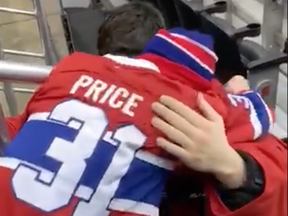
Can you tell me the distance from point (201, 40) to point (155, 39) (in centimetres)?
6

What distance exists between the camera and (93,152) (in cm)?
68

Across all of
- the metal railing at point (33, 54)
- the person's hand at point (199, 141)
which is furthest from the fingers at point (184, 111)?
the metal railing at point (33, 54)

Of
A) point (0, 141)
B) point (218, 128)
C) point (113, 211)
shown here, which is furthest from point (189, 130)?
point (0, 141)

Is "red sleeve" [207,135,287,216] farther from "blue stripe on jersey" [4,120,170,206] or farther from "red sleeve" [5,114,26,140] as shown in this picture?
"red sleeve" [5,114,26,140]

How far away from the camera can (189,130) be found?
2.11 feet

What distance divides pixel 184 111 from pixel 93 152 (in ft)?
0.36

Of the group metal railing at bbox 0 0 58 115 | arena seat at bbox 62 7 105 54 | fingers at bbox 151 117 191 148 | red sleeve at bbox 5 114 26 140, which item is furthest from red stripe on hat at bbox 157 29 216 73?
arena seat at bbox 62 7 105 54

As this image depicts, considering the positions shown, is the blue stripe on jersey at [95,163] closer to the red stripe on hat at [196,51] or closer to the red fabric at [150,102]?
the red fabric at [150,102]

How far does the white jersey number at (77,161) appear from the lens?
0.68 meters

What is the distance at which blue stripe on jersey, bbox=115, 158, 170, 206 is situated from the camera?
689 millimetres

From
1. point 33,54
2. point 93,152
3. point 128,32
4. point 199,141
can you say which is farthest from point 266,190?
point 33,54

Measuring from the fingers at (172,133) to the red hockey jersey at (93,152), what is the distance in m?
0.02

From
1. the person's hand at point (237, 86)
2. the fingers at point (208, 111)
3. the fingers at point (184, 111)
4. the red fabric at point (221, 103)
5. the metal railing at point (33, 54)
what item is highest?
the fingers at point (184, 111)

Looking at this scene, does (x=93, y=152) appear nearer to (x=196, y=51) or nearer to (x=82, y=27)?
(x=196, y=51)
